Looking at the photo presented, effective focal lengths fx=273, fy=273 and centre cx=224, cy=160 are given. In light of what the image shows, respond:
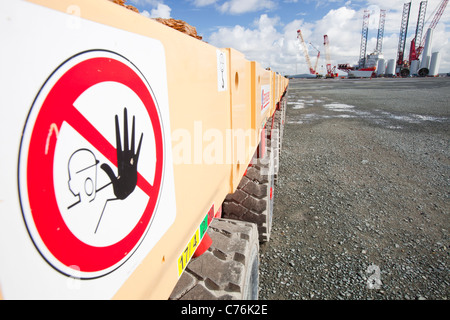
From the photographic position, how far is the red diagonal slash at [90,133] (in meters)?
0.48

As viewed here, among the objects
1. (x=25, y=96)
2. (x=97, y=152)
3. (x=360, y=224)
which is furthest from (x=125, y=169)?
(x=360, y=224)

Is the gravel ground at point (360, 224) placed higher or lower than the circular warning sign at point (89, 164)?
lower

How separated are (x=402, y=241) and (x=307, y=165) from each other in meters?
2.52

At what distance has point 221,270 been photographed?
1284mm

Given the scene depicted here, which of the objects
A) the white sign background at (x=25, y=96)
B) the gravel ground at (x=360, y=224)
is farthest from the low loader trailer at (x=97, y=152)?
the gravel ground at (x=360, y=224)

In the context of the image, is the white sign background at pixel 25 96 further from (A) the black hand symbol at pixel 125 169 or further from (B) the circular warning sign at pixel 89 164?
(A) the black hand symbol at pixel 125 169

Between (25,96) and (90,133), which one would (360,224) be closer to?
(90,133)

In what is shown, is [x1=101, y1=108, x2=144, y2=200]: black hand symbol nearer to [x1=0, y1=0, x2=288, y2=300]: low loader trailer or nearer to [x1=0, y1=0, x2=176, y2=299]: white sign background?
[x1=0, y1=0, x2=288, y2=300]: low loader trailer

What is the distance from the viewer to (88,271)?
548 millimetres

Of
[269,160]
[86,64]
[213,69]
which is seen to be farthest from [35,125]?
[269,160]

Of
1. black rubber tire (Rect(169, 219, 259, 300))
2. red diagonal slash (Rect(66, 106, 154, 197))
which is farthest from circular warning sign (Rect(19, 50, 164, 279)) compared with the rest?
black rubber tire (Rect(169, 219, 259, 300))

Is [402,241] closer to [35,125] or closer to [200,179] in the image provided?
[200,179]

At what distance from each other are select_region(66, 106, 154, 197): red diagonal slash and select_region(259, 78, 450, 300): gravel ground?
2.08 metres

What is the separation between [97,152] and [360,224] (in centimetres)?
332
